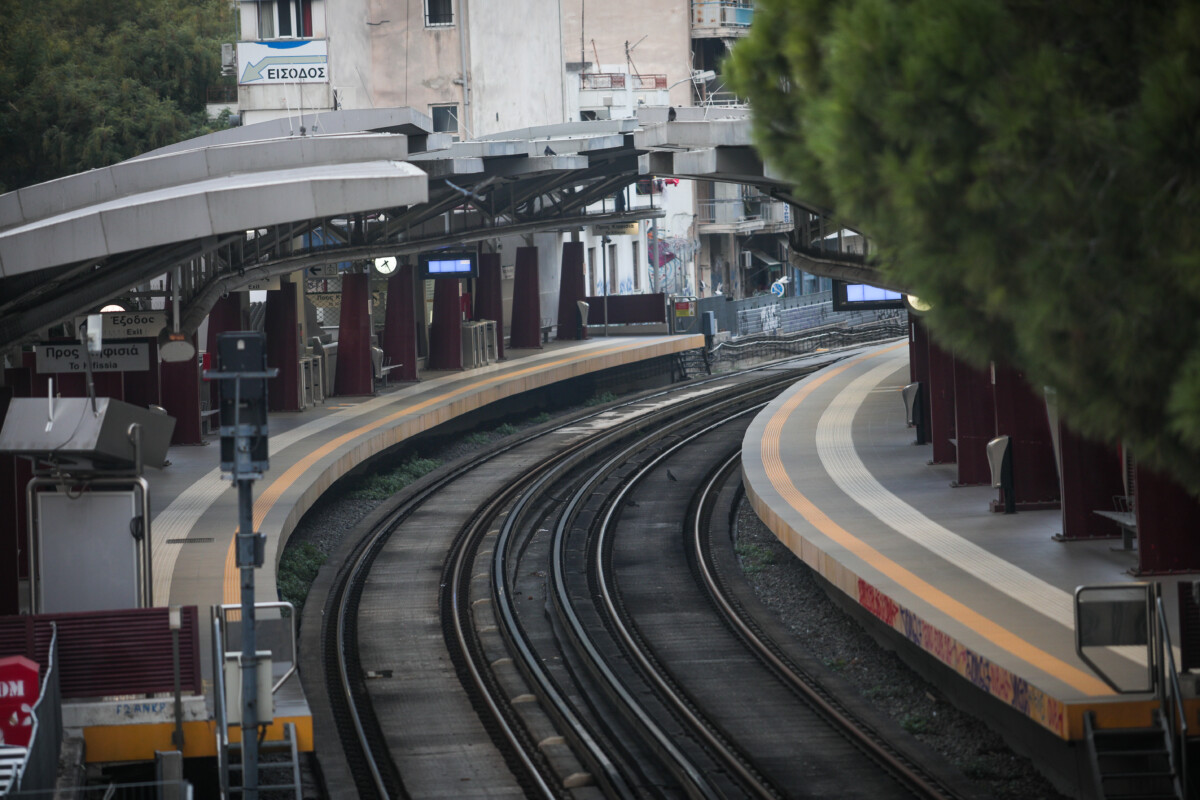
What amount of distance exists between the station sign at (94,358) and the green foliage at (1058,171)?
11.9 m

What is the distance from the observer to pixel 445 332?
3322 cm

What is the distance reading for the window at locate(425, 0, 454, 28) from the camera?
138 ft

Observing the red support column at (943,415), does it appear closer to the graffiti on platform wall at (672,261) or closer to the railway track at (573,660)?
the railway track at (573,660)

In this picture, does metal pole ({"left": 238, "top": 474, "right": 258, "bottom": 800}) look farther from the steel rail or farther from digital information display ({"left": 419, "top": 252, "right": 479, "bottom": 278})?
digital information display ({"left": 419, "top": 252, "right": 479, "bottom": 278})

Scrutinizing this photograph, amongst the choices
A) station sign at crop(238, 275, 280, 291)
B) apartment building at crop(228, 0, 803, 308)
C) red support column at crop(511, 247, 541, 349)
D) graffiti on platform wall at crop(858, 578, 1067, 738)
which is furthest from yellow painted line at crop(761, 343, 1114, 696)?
apartment building at crop(228, 0, 803, 308)

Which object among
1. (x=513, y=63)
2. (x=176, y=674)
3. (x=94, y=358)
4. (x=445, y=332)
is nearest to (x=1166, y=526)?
(x=176, y=674)

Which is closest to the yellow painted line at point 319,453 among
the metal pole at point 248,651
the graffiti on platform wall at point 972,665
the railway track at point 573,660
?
the metal pole at point 248,651

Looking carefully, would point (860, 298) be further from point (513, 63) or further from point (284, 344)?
point (513, 63)

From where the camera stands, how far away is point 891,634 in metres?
13.6

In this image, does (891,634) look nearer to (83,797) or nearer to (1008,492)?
(1008,492)

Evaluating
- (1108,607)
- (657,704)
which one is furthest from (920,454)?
(1108,607)

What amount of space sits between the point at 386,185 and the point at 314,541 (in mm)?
7779

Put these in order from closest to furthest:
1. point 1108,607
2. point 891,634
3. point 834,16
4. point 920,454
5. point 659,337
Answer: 1. point 834,16
2. point 1108,607
3. point 891,634
4. point 920,454
5. point 659,337

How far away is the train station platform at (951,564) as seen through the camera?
9.52 metres
